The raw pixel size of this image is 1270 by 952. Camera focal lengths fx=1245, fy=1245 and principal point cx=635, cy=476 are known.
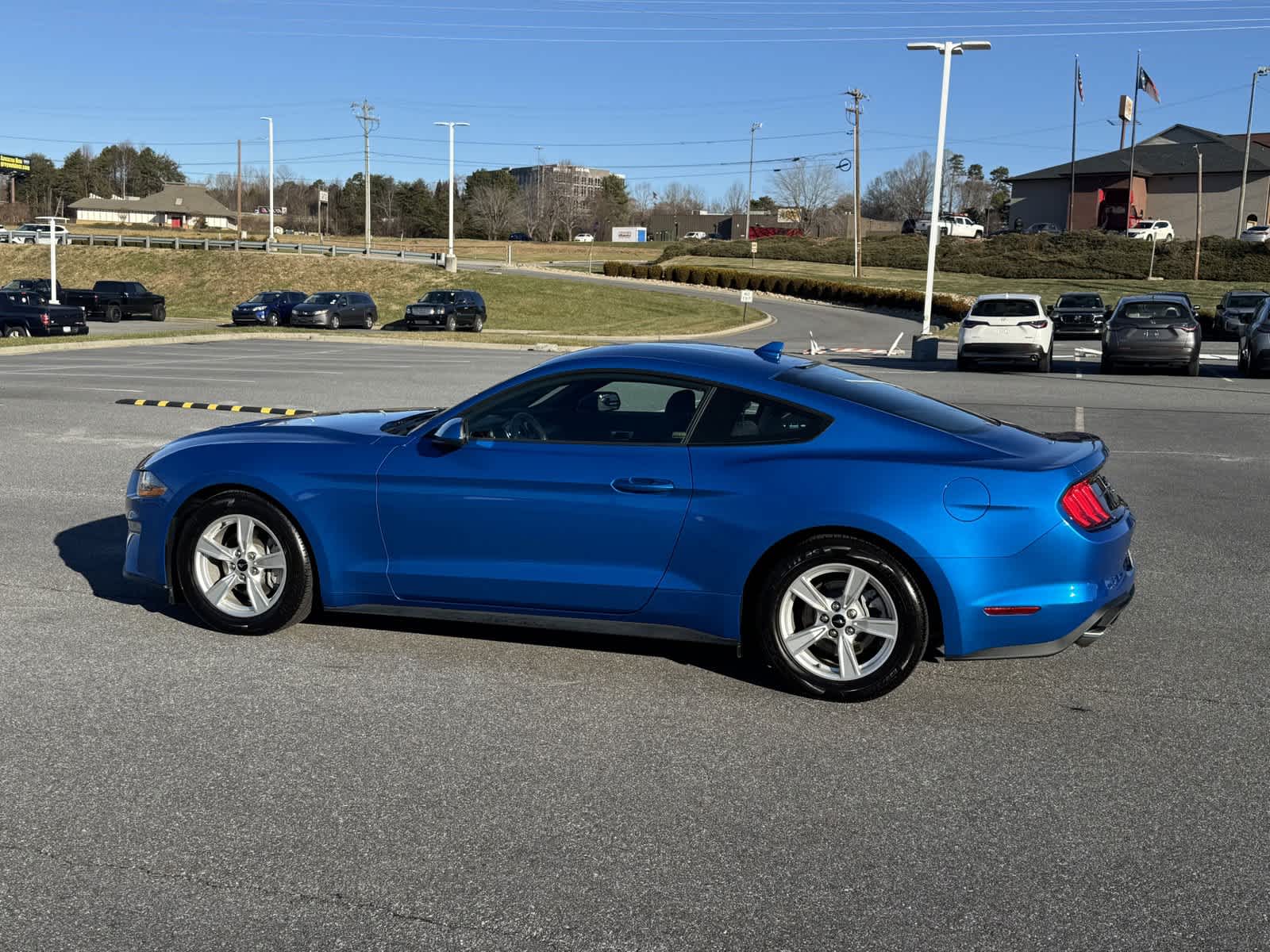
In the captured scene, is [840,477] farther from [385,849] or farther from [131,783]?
[131,783]

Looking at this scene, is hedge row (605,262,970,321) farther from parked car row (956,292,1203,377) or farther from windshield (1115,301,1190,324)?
windshield (1115,301,1190,324)

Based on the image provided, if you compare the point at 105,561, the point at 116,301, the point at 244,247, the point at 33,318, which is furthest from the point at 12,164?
the point at 105,561

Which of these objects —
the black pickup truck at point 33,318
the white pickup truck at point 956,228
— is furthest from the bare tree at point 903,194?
the black pickup truck at point 33,318

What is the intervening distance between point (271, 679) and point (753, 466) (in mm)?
2363

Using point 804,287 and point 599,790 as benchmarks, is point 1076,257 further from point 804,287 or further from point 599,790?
point 599,790

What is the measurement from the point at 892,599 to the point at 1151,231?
83.2 metres

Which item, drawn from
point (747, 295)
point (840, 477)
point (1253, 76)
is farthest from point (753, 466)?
point (1253, 76)

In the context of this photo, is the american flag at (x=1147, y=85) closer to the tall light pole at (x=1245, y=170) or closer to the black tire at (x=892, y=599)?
the tall light pole at (x=1245, y=170)

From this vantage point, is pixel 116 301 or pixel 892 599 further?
pixel 116 301

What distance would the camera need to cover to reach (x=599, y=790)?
444 centimetres

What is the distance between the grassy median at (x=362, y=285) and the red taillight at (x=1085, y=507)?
45.2m

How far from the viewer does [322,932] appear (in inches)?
137

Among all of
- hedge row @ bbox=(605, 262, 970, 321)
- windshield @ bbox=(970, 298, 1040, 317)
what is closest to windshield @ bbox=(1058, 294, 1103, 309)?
hedge row @ bbox=(605, 262, 970, 321)

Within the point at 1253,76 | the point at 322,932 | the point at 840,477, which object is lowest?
the point at 322,932
